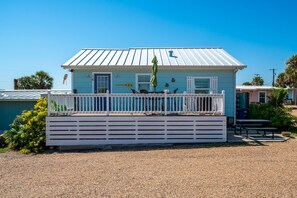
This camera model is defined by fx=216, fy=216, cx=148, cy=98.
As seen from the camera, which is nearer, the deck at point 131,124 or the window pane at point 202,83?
the deck at point 131,124

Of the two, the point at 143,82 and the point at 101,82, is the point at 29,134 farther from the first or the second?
the point at 143,82

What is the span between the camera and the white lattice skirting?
7.70 metres

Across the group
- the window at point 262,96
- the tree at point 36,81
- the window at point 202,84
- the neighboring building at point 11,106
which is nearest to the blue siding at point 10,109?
the neighboring building at point 11,106

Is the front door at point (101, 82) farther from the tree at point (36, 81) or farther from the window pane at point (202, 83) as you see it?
the tree at point (36, 81)

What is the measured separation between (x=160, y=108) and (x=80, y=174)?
394 centimetres

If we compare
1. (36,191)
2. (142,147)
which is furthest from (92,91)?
(36,191)

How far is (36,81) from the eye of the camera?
115 ft

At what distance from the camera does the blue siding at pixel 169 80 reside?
10523 mm

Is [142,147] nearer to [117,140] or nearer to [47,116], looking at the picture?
[117,140]

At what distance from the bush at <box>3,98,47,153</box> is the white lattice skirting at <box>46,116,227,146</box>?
68 centimetres

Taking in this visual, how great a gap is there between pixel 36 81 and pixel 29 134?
3111cm

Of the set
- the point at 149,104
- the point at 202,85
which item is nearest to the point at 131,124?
the point at 149,104

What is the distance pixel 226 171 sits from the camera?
4902 millimetres

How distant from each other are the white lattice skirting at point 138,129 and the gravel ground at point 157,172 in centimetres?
63
